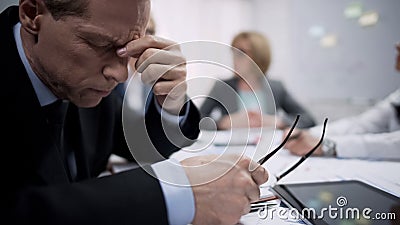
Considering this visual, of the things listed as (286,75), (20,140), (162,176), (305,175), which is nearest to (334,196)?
(305,175)

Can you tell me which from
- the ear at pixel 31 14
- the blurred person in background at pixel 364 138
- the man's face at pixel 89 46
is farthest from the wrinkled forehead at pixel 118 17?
the blurred person in background at pixel 364 138

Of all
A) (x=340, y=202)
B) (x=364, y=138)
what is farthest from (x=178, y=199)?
(x=364, y=138)

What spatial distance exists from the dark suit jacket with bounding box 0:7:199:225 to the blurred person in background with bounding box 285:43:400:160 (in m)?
0.37

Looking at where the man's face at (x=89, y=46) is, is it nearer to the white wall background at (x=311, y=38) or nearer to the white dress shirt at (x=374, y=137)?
the white dress shirt at (x=374, y=137)

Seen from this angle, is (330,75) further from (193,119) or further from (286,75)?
(193,119)

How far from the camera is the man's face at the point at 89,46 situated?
0.66 meters

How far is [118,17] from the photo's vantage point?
66 cm

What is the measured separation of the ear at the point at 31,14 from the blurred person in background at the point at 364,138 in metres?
0.79

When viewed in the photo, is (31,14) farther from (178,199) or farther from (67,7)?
(178,199)

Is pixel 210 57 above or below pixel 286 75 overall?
above

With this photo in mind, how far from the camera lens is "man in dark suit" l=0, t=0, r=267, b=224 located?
1.53 feet

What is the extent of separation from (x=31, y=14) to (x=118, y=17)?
190 millimetres

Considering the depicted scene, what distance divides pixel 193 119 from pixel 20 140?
1.52 feet

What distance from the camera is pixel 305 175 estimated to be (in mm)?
833
